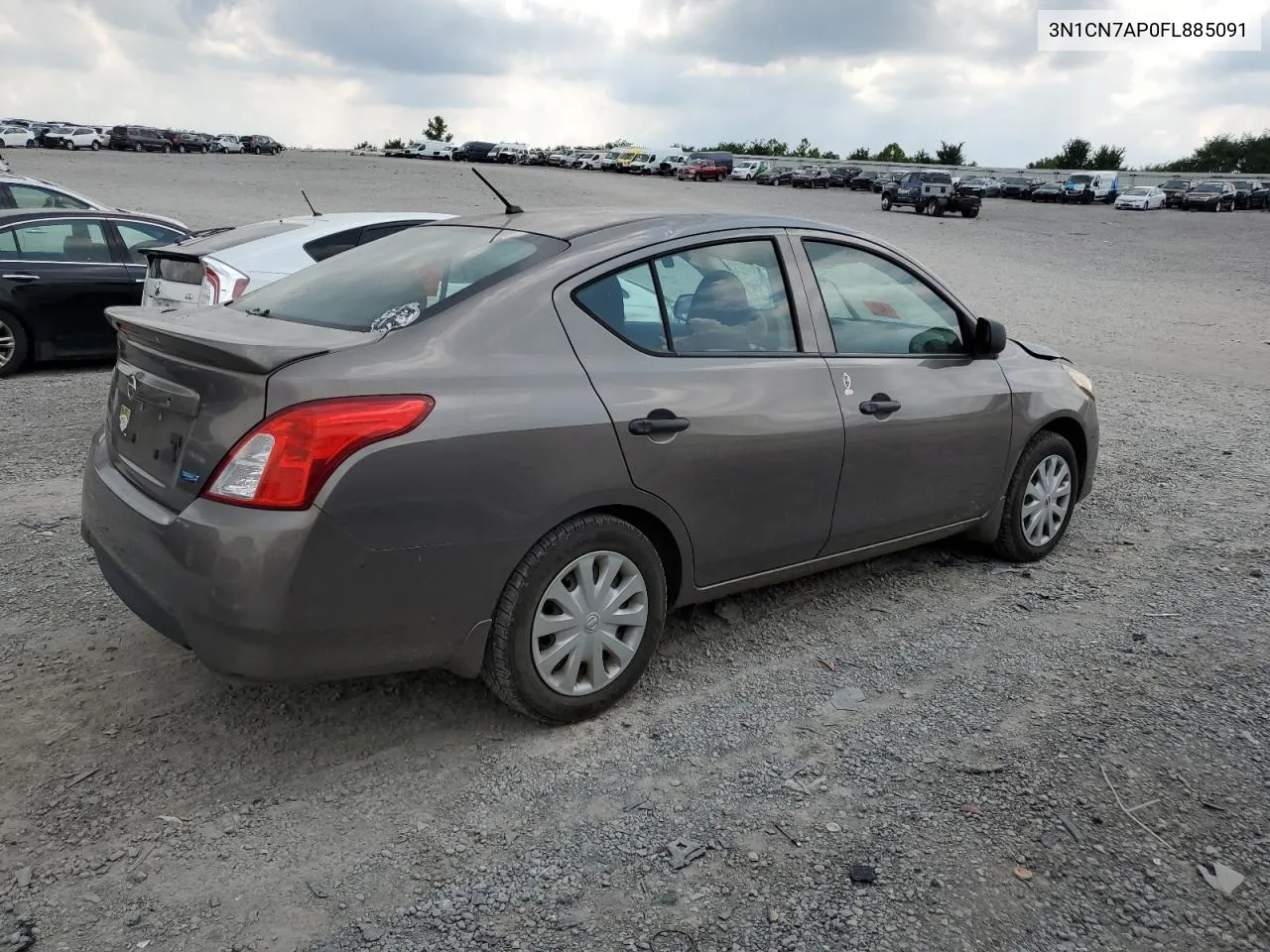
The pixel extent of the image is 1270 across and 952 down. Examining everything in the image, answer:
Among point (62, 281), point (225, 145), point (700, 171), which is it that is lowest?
point (62, 281)

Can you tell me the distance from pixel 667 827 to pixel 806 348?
6.38ft

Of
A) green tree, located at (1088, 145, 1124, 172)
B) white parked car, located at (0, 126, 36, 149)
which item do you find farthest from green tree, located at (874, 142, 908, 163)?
white parked car, located at (0, 126, 36, 149)

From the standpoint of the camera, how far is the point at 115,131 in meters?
64.4

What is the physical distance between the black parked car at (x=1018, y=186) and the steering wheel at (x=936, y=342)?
58.1 m

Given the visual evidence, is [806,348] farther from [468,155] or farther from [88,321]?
[468,155]

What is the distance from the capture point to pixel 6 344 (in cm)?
929

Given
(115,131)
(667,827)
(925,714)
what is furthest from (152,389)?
(115,131)

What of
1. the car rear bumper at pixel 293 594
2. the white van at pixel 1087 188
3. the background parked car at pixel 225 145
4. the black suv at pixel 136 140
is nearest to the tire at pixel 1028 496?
the car rear bumper at pixel 293 594

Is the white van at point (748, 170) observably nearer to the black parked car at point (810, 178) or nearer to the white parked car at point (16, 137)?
the black parked car at point (810, 178)

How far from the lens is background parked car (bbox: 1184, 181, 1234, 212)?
50.4 meters

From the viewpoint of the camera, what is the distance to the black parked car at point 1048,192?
186 ft

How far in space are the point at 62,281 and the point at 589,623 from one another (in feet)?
25.9

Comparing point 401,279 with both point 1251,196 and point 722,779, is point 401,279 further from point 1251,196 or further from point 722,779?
point 1251,196

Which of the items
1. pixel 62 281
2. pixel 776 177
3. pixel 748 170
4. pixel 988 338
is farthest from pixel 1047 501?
pixel 748 170
